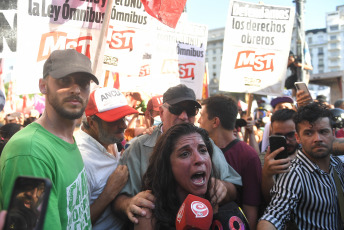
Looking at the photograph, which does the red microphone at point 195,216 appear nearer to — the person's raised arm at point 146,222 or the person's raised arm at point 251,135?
the person's raised arm at point 146,222

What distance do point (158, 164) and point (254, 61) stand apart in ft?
13.7

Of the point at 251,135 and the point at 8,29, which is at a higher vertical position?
the point at 8,29

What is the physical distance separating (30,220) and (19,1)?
12.2 feet

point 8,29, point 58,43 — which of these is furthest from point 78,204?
point 8,29

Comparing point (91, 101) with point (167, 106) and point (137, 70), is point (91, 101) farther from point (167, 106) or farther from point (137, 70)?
point (137, 70)

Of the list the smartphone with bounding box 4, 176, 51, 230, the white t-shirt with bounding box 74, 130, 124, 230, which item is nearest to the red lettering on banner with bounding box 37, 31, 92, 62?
the white t-shirt with bounding box 74, 130, 124, 230

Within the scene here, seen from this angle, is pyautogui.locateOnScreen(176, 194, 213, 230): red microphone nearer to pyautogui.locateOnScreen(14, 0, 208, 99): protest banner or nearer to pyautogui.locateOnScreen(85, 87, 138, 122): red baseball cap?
pyautogui.locateOnScreen(85, 87, 138, 122): red baseball cap

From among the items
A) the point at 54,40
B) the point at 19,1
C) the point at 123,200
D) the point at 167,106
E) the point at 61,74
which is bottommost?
the point at 123,200

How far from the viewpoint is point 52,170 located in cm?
162

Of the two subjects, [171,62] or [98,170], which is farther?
[171,62]

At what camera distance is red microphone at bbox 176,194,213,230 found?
1491 mm

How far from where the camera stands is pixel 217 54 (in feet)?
377

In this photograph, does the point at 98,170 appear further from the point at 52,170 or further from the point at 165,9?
the point at 165,9

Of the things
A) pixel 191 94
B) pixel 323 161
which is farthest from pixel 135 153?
pixel 323 161
